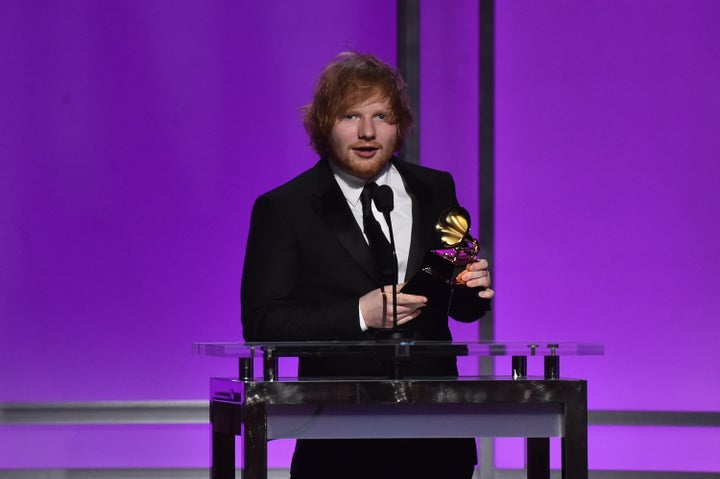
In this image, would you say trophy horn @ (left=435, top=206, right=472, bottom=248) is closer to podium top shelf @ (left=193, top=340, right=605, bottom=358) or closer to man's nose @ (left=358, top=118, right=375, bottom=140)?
podium top shelf @ (left=193, top=340, right=605, bottom=358)

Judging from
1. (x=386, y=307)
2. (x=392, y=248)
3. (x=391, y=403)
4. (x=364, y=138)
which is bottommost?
(x=391, y=403)

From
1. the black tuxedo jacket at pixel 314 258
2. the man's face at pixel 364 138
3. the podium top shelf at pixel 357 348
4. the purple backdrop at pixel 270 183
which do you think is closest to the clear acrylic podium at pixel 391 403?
the podium top shelf at pixel 357 348

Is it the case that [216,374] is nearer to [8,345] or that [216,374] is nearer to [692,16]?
[8,345]

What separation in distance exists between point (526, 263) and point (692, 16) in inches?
43.2

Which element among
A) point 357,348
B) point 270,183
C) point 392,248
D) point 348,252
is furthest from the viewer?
point 270,183

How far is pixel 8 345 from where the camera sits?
13.7ft

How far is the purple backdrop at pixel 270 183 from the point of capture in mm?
4164

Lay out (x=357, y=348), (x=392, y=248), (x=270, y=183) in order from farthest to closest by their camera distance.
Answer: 1. (x=270, y=183)
2. (x=392, y=248)
3. (x=357, y=348)

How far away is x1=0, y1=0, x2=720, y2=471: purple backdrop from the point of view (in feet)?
13.7

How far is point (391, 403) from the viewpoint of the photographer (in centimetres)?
189

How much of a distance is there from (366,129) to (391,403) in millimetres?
786

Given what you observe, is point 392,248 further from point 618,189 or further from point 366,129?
point 618,189

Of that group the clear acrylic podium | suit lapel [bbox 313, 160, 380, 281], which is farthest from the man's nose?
the clear acrylic podium

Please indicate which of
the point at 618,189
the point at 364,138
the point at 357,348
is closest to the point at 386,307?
the point at 357,348
